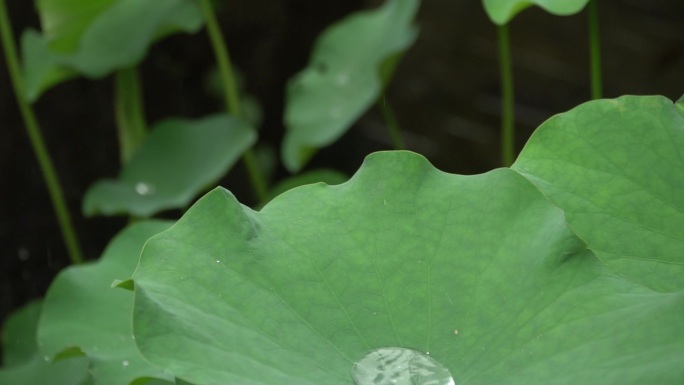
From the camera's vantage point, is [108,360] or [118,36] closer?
[108,360]

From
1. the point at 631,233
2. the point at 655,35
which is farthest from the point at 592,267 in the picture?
the point at 655,35

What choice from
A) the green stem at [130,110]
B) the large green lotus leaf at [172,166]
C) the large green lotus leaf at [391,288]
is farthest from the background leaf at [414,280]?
the green stem at [130,110]

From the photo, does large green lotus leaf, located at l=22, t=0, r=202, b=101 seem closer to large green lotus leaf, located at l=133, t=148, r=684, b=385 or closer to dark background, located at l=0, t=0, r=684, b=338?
dark background, located at l=0, t=0, r=684, b=338

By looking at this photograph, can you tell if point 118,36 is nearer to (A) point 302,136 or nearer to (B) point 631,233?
(A) point 302,136

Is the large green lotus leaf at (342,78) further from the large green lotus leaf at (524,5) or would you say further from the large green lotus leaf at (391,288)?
the large green lotus leaf at (391,288)

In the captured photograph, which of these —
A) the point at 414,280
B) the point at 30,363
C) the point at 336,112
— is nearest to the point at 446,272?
the point at 414,280

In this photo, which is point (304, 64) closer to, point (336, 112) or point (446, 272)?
point (336, 112)
